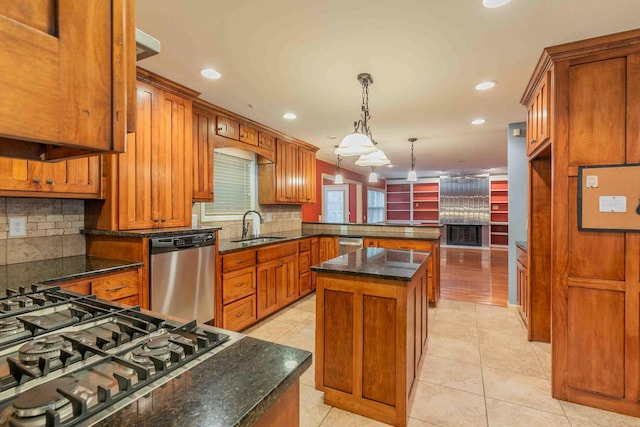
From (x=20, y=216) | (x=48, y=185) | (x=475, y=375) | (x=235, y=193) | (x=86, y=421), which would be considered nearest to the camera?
(x=86, y=421)

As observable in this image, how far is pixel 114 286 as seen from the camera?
2.14 meters

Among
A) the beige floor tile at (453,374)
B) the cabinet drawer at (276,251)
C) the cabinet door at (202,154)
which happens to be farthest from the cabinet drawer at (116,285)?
the beige floor tile at (453,374)

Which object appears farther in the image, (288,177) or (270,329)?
(288,177)

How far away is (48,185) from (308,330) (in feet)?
8.29

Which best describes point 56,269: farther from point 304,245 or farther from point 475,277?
point 475,277

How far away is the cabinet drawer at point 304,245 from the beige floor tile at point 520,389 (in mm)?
2545

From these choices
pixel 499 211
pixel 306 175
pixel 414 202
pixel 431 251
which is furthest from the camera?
pixel 414 202

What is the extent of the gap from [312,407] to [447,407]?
2.90 feet

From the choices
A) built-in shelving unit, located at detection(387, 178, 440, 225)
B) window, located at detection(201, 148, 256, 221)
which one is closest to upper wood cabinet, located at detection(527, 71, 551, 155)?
window, located at detection(201, 148, 256, 221)

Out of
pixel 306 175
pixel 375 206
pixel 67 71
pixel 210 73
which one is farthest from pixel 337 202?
pixel 67 71

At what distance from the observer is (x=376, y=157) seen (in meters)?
3.02

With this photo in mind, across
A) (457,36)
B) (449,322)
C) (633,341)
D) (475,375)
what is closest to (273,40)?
(457,36)

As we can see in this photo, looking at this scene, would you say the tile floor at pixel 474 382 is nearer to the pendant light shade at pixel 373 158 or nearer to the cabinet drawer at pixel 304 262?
the cabinet drawer at pixel 304 262

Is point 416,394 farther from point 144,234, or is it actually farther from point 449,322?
point 144,234
